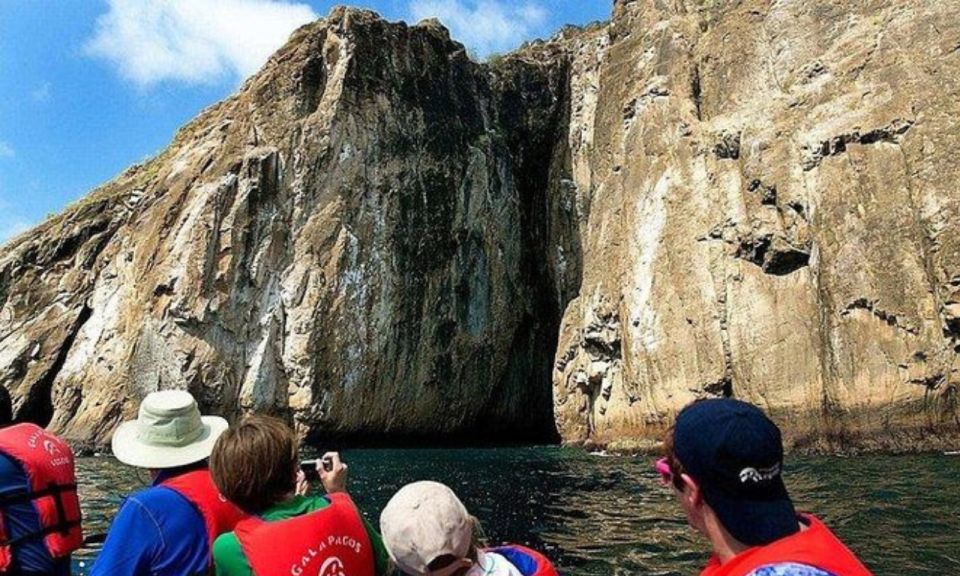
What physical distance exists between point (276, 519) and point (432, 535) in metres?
0.72

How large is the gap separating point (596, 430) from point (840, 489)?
19500 millimetres

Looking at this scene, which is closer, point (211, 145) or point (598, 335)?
point (598, 335)

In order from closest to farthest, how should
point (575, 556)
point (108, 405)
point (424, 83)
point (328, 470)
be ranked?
point (328, 470)
point (575, 556)
point (108, 405)
point (424, 83)

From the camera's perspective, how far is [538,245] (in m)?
45.8

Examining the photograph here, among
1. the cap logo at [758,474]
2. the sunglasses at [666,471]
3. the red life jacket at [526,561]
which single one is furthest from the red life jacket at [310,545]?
the cap logo at [758,474]

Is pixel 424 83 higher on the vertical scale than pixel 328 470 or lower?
higher

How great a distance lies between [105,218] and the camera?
127 feet

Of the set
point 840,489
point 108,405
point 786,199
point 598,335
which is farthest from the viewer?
point 598,335

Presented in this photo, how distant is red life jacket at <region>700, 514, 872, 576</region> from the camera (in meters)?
1.99

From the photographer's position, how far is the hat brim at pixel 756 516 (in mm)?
2174

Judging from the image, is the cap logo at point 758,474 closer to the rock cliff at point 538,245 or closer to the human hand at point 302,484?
the human hand at point 302,484

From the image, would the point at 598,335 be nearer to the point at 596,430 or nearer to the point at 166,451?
the point at 596,430

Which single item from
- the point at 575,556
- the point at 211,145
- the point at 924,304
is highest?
the point at 211,145

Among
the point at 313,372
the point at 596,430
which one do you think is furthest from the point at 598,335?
the point at 313,372
